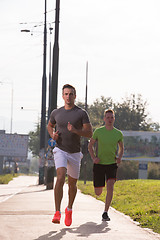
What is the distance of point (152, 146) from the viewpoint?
68.2 metres

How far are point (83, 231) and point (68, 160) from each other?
107cm

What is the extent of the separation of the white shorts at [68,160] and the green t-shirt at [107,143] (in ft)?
5.74

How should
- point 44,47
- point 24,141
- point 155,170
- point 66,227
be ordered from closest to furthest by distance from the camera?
1. point 66,227
2. point 44,47
3. point 155,170
4. point 24,141

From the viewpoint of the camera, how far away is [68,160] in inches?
367

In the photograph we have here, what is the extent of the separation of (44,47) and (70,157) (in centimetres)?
3073

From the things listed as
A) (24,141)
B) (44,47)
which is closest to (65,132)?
(44,47)

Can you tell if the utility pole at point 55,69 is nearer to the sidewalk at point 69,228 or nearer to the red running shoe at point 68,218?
the sidewalk at point 69,228

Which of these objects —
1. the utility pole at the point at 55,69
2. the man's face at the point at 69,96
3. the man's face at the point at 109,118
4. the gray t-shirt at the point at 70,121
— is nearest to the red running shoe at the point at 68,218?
the gray t-shirt at the point at 70,121

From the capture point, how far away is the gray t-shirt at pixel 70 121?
9.13 metres

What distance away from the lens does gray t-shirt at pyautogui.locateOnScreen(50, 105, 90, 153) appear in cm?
913

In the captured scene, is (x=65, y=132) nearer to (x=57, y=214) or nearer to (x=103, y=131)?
(x=57, y=214)

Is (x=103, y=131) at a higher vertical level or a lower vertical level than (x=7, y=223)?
higher

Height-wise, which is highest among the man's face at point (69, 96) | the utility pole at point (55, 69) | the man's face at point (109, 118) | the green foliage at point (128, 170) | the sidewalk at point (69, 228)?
the utility pole at point (55, 69)

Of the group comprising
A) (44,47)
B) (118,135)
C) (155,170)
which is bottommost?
(155,170)
